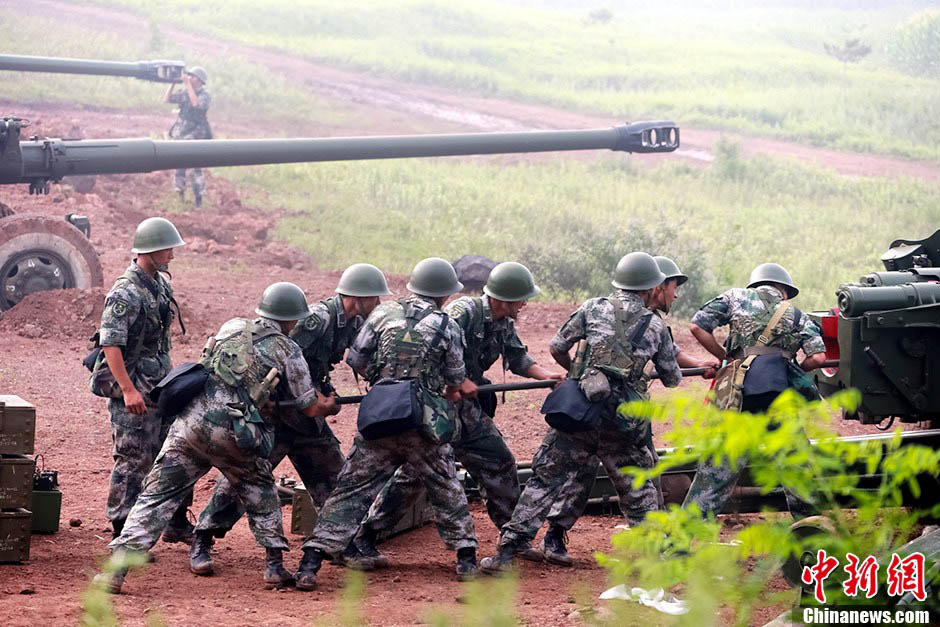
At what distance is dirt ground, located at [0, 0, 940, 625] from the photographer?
22.7ft

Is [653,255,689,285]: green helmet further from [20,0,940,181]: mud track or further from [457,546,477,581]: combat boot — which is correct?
[20,0,940,181]: mud track

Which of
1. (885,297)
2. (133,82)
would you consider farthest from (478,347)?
(133,82)

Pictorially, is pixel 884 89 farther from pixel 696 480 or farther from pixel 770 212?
pixel 696 480

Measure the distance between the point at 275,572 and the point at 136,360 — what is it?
1.59 meters

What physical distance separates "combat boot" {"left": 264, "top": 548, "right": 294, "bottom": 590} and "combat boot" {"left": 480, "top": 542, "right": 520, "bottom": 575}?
1.13 m

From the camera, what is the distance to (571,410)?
772 cm

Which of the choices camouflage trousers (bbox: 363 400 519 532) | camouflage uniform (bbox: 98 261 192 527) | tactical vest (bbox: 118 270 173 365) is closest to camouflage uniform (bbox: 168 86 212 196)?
tactical vest (bbox: 118 270 173 365)

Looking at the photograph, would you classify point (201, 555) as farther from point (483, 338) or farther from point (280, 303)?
point (483, 338)

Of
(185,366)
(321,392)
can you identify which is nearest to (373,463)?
(321,392)

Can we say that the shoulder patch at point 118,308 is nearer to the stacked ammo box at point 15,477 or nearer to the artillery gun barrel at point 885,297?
the stacked ammo box at point 15,477

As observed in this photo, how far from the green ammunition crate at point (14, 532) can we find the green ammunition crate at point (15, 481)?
0.05 m

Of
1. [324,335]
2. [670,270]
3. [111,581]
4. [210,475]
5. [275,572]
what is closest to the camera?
[111,581]

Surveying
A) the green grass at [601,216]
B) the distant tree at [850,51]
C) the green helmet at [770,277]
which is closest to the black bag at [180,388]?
the green helmet at [770,277]

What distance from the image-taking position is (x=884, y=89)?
37.4 meters
